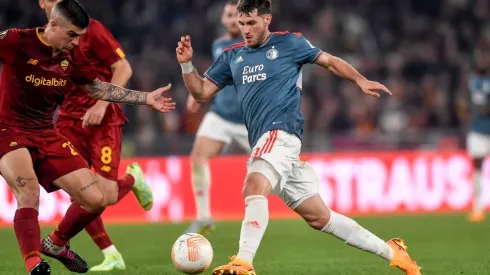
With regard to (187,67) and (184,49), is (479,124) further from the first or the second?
(184,49)

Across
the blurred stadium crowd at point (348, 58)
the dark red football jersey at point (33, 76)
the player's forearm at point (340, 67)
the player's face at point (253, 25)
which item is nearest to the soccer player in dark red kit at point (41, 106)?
the dark red football jersey at point (33, 76)

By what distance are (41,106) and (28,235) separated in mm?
1073

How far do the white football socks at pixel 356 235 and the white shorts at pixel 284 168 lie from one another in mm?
277

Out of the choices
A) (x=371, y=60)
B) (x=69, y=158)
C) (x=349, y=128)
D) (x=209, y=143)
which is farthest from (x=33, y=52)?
(x=371, y=60)

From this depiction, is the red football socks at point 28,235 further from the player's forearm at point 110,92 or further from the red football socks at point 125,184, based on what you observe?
the red football socks at point 125,184

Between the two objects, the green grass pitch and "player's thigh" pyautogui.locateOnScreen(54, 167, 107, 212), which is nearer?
"player's thigh" pyautogui.locateOnScreen(54, 167, 107, 212)

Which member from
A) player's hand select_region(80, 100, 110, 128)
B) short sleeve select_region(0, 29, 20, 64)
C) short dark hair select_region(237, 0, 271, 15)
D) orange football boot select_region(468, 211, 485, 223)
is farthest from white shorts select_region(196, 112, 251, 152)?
short sleeve select_region(0, 29, 20, 64)

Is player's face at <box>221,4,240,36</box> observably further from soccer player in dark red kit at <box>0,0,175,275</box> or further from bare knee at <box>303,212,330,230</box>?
bare knee at <box>303,212,330,230</box>

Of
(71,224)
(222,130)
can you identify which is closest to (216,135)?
(222,130)

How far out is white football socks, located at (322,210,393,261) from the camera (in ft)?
24.7

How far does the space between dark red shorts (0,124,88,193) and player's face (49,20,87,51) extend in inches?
30.0

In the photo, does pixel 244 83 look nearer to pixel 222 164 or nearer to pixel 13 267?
pixel 13 267

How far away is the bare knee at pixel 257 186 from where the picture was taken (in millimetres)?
7180

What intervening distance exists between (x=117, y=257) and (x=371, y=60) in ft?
41.5
